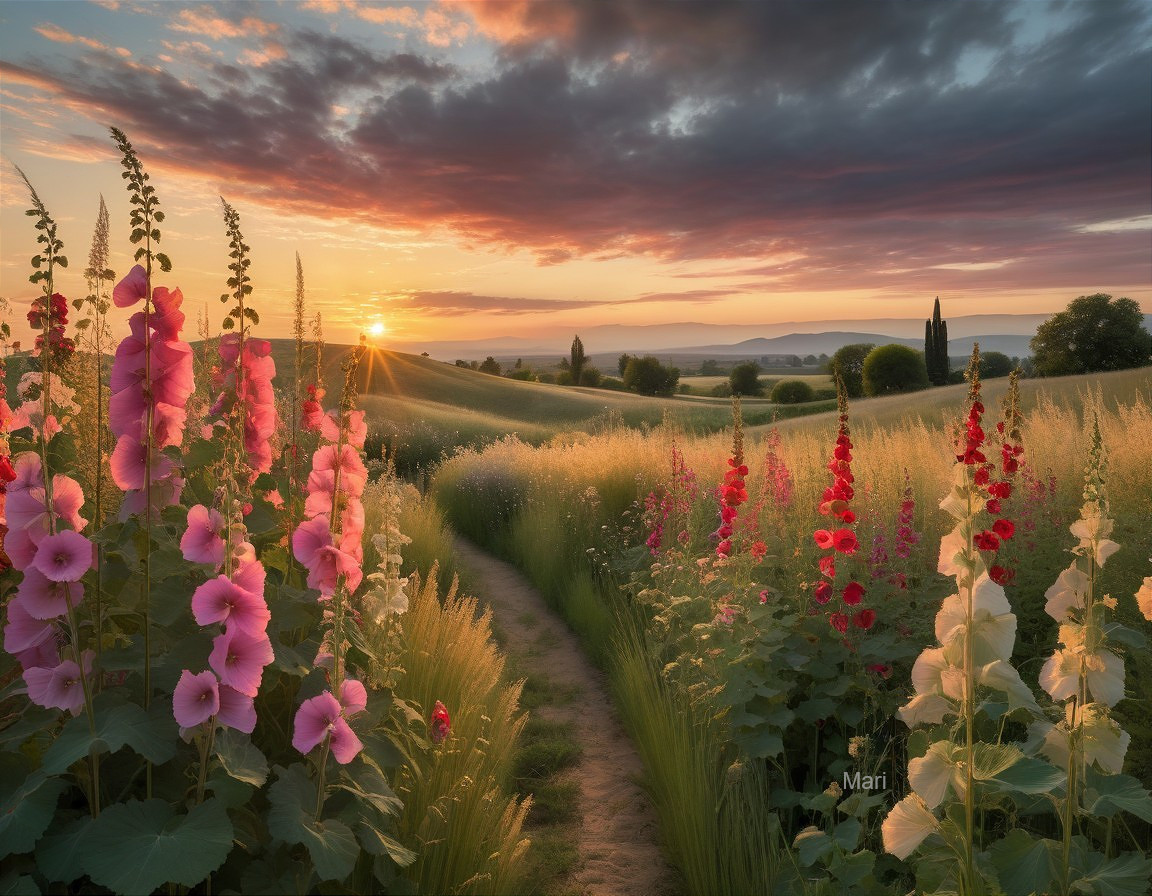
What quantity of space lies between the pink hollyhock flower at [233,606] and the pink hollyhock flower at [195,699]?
144 millimetres

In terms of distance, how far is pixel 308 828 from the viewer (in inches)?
79.9

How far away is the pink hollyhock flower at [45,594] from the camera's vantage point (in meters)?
2.17

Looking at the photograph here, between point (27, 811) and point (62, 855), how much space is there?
0.15 m

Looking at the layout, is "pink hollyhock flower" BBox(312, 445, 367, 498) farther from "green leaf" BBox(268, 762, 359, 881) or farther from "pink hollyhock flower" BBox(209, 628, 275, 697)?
"green leaf" BBox(268, 762, 359, 881)

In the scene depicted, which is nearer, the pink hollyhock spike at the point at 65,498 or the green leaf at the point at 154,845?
Answer: the green leaf at the point at 154,845

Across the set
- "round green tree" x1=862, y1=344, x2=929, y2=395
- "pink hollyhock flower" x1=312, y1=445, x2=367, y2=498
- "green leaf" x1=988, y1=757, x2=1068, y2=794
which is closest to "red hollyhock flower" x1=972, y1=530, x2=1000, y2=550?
"green leaf" x1=988, y1=757, x2=1068, y2=794

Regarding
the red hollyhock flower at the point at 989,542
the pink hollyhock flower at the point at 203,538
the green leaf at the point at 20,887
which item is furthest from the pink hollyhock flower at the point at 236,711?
the red hollyhock flower at the point at 989,542

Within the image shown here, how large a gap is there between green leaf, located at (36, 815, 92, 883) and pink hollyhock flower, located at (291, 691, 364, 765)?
55cm

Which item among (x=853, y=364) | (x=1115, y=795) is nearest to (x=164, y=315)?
(x=1115, y=795)

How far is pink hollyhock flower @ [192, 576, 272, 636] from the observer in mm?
1937

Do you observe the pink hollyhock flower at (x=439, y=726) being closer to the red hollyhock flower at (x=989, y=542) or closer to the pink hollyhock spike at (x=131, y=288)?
the pink hollyhock spike at (x=131, y=288)

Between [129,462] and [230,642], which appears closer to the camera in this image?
[230,642]

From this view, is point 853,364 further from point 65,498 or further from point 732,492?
point 65,498

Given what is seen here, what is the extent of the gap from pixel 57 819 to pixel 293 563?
43.7 inches
